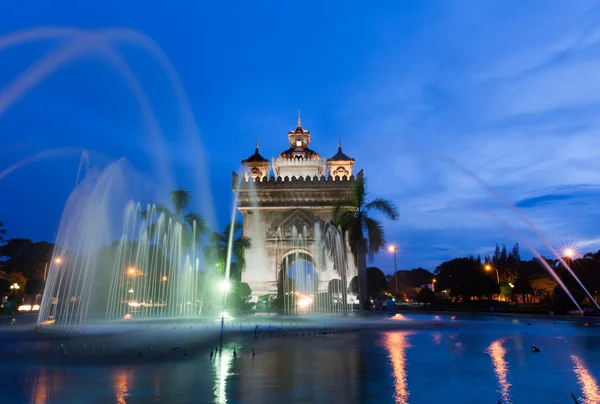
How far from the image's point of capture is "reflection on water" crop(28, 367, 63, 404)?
654 centimetres

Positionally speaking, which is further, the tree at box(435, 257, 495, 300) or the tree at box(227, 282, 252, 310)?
the tree at box(435, 257, 495, 300)

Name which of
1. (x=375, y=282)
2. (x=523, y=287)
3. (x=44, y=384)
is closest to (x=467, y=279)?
(x=523, y=287)

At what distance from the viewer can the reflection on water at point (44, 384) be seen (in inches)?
257

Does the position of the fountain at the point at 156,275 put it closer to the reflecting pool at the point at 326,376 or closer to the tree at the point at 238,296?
the tree at the point at 238,296

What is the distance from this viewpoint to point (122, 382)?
756cm

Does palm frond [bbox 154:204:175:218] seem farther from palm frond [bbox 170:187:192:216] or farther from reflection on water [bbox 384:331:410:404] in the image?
reflection on water [bbox 384:331:410:404]

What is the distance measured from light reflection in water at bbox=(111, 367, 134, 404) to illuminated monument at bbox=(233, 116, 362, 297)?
33596 millimetres

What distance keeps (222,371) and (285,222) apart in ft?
117

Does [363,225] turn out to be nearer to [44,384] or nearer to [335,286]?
[335,286]

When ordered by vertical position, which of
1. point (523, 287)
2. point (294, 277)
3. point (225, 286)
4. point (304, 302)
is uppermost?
point (294, 277)

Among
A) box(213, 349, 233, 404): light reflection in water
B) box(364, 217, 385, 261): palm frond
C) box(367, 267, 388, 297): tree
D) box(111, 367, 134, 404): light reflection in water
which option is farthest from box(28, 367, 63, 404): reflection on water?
box(367, 267, 388, 297): tree

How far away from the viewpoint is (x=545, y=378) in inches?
310

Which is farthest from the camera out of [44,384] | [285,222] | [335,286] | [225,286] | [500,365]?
[285,222]

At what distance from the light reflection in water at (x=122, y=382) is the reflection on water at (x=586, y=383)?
587 centimetres
